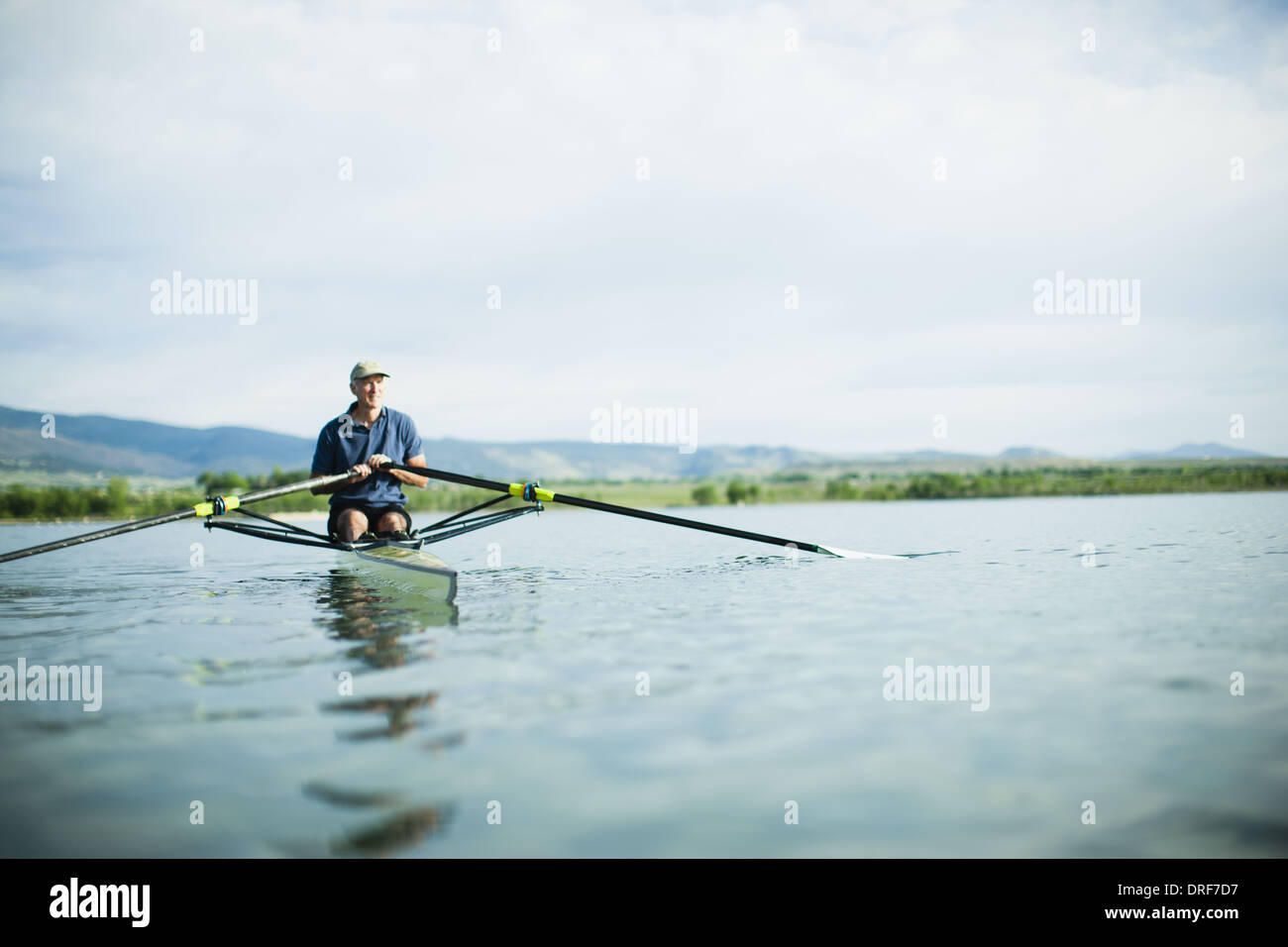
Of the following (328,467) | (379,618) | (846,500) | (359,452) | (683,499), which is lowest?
(683,499)

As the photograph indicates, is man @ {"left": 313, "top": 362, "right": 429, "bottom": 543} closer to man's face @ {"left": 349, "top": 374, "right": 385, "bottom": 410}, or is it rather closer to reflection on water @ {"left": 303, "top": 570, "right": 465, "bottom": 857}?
man's face @ {"left": 349, "top": 374, "right": 385, "bottom": 410}

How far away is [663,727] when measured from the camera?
200 inches

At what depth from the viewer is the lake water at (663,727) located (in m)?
3.73

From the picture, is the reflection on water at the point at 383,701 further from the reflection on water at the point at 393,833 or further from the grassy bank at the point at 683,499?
the grassy bank at the point at 683,499

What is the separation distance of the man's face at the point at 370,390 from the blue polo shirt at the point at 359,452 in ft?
0.85

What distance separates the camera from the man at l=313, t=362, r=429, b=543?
42.6ft

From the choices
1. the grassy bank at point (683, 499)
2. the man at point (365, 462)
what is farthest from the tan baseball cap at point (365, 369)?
the grassy bank at point (683, 499)

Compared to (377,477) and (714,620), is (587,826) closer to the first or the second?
(714,620)

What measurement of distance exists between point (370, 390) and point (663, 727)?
9.56 m

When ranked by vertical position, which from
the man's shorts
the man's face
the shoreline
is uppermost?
the man's face

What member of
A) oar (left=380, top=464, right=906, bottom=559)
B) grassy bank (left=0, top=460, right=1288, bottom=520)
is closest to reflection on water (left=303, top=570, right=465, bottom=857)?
oar (left=380, top=464, right=906, bottom=559)
